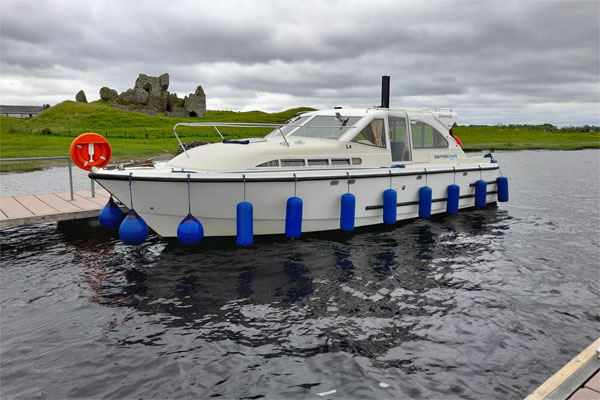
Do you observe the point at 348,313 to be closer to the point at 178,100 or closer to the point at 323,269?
the point at 323,269

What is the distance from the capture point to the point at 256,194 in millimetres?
8336

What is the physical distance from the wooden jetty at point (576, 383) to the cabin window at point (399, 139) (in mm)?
7357

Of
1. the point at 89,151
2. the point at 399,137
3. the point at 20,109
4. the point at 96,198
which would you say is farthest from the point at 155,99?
the point at 399,137

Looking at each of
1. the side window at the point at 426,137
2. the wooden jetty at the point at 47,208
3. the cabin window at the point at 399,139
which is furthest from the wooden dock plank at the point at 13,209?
the side window at the point at 426,137

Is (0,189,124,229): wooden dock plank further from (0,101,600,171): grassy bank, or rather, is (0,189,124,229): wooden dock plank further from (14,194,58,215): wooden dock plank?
(0,101,600,171): grassy bank

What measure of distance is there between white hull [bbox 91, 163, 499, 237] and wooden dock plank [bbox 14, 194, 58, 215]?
8.03 feet

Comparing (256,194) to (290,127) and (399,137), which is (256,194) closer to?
(290,127)

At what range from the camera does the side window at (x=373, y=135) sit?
33.4ft

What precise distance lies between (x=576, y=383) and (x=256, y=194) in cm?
580

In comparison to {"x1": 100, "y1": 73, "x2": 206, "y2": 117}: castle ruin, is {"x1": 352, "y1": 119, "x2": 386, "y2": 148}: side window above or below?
below

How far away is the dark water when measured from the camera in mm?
4508

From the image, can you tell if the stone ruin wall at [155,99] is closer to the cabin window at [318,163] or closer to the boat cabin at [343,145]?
the boat cabin at [343,145]

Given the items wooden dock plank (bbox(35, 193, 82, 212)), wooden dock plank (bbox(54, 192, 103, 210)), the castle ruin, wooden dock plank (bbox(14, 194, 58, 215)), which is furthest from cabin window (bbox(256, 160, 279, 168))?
the castle ruin

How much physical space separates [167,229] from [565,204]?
42.2 feet
